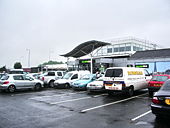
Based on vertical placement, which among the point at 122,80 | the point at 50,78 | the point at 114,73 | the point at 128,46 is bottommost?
the point at 50,78

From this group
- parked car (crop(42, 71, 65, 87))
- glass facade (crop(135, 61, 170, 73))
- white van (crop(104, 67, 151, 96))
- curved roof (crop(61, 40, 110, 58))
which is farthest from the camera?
curved roof (crop(61, 40, 110, 58))

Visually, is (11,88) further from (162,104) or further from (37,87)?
(162,104)

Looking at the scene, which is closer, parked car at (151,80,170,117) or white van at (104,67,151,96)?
parked car at (151,80,170,117)

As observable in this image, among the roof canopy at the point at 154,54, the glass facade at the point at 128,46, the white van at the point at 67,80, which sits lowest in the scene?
the white van at the point at 67,80

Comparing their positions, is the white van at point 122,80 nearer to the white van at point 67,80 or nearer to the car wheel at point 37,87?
the white van at point 67,80

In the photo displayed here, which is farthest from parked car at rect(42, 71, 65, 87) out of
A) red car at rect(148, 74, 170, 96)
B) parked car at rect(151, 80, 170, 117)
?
parked car at rect(151, 80, 170, 117)

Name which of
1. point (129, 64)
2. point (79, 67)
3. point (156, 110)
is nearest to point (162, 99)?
point (156, 110)

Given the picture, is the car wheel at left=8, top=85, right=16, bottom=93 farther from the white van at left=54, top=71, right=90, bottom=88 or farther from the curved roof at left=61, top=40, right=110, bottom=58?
the curved roof at left=61, top=40, right=110, bottom=58

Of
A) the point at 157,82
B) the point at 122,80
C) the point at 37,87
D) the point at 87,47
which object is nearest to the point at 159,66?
the point at 87,47

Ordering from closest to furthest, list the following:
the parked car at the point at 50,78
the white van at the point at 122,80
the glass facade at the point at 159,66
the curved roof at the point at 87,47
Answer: the white van at the point at 122,80 → the parked car at the point at 50,78 → the glass facade at the point at 159,66 → the curved roof at the point at 87,47

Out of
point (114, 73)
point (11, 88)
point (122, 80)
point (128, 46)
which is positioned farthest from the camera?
point (128, 46)

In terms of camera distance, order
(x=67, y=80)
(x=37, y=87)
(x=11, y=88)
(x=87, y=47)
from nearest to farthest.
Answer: (x=11, y=88) < (x=37, y=87) < (x=67, y=80) < (x=87, y=47)

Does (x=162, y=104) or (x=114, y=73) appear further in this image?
(x=114, y=73)

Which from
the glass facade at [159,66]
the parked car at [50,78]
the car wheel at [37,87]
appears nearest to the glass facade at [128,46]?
the glass facade at [159,66]
